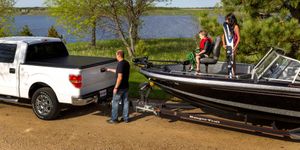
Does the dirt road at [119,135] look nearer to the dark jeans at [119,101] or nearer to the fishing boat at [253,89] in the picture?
the dark jeans at [119,101]

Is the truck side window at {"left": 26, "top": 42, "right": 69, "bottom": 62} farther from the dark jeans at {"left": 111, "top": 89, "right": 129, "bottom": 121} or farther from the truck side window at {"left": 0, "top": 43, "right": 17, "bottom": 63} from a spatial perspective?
the dark jeans at {"left": 111, "top": 89, "right": 129, "bottom": 121}

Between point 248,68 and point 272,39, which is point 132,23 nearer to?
point 272,39

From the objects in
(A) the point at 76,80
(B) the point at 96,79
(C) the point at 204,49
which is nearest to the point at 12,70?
(A) the point at 76,80

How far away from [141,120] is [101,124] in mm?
957

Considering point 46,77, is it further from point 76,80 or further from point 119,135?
point 119,135

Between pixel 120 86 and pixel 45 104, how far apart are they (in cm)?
192

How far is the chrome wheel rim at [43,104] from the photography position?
812cm

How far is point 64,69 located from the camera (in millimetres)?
7664

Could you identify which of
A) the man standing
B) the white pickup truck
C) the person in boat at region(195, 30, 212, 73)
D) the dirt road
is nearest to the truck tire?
the white pickup truck

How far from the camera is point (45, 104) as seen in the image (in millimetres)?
8195

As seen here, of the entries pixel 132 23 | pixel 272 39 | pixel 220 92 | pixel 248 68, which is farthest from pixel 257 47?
pixel 132 23

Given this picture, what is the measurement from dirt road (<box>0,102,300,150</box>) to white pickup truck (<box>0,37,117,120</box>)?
52cm

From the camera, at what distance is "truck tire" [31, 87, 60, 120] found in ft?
26.3

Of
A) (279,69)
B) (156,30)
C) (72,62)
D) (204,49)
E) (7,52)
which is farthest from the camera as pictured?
(156,30)
